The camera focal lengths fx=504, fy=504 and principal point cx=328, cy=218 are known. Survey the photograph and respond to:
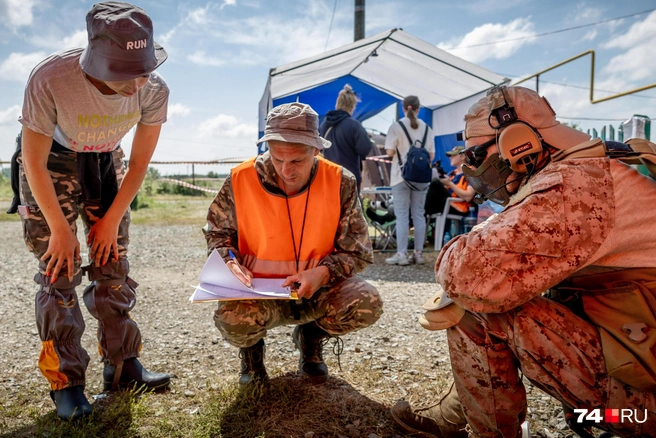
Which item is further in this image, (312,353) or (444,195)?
(444,195)

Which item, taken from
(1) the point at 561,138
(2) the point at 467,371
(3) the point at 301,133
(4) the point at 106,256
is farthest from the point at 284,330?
(1) the point at 561,138

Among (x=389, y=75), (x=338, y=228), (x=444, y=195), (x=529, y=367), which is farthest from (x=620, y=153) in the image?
(x=389, y=75)

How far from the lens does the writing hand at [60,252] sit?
2391mm

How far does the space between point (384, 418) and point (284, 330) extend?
4.70ft

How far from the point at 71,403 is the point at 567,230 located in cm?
230

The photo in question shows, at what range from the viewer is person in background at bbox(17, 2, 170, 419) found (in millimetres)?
2123

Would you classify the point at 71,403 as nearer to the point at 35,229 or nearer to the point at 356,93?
the point at 35,229

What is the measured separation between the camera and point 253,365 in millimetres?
2754

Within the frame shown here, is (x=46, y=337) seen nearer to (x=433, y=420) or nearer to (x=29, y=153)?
(x=29, y=153)

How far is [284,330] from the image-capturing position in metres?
3.77

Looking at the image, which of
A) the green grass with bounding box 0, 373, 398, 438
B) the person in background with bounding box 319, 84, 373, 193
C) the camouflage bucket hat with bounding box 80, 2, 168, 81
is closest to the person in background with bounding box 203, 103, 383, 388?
the green grass with bounding box 0, 373, 398, 438

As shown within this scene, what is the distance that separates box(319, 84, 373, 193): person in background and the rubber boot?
4.14 meters

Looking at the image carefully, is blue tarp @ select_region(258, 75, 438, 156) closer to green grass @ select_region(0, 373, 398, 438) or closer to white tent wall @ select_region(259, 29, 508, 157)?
white tent wall @ select_region(259, 29, 508, 157)

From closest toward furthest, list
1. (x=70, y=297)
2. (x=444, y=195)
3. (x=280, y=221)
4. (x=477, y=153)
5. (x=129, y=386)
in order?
1. (x=477, y=153)
2. (x=70, y=297)
3. (x=280, y=221)
4. (x=129, y=386)
5. (x=444, y=195)
